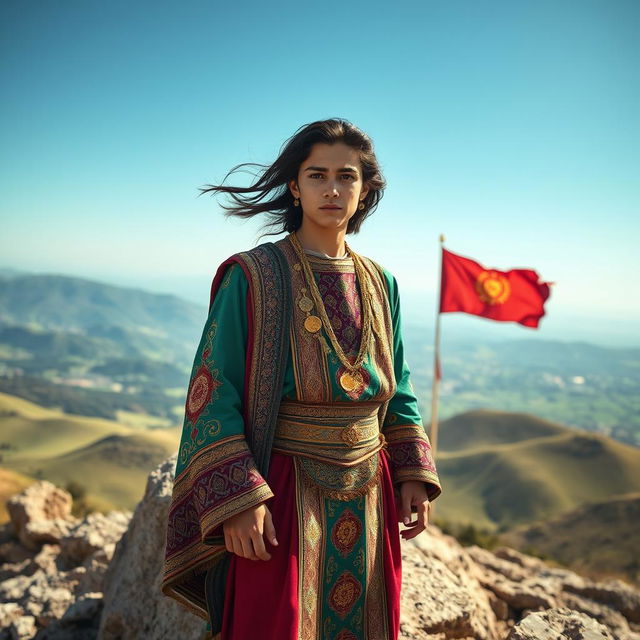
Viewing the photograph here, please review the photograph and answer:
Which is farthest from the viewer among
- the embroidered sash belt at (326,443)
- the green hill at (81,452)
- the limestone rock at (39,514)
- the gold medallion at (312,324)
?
the green hill at (81,452)

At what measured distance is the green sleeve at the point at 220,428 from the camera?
218cm

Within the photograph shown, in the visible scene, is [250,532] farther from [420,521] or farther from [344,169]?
[344,169]

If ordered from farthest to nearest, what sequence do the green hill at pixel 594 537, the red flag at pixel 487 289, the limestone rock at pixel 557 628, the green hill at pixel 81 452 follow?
1. the green hill at pixel 81 452
2. the green hill at pixel 594 537
3. the red flag at pixel 487 289
4. the limestone rock at pixel 557 628

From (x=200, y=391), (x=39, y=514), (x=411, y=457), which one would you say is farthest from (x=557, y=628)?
(x=39, y=514)

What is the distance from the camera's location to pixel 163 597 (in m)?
3.78

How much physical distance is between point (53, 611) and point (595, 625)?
450cm

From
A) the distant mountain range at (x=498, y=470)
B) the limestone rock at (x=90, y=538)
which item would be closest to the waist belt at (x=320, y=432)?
the limestone rock at (x=90, y=538)

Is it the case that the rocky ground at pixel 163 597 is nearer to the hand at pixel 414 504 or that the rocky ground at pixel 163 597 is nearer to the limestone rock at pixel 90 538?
the limestone rock at pixel 90 538

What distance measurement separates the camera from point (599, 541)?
135ft

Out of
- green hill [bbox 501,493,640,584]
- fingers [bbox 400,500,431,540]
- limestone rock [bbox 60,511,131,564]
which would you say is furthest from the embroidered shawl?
green hill [bbox 501,493,640,584]

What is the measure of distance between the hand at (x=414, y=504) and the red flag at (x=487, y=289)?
794 centimetres

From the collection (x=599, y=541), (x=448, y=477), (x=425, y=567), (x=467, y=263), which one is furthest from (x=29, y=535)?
(x=448, y=477)

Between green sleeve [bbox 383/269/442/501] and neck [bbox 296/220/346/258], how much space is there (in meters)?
0.41

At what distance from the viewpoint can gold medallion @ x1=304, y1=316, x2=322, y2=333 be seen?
8.16 ft
